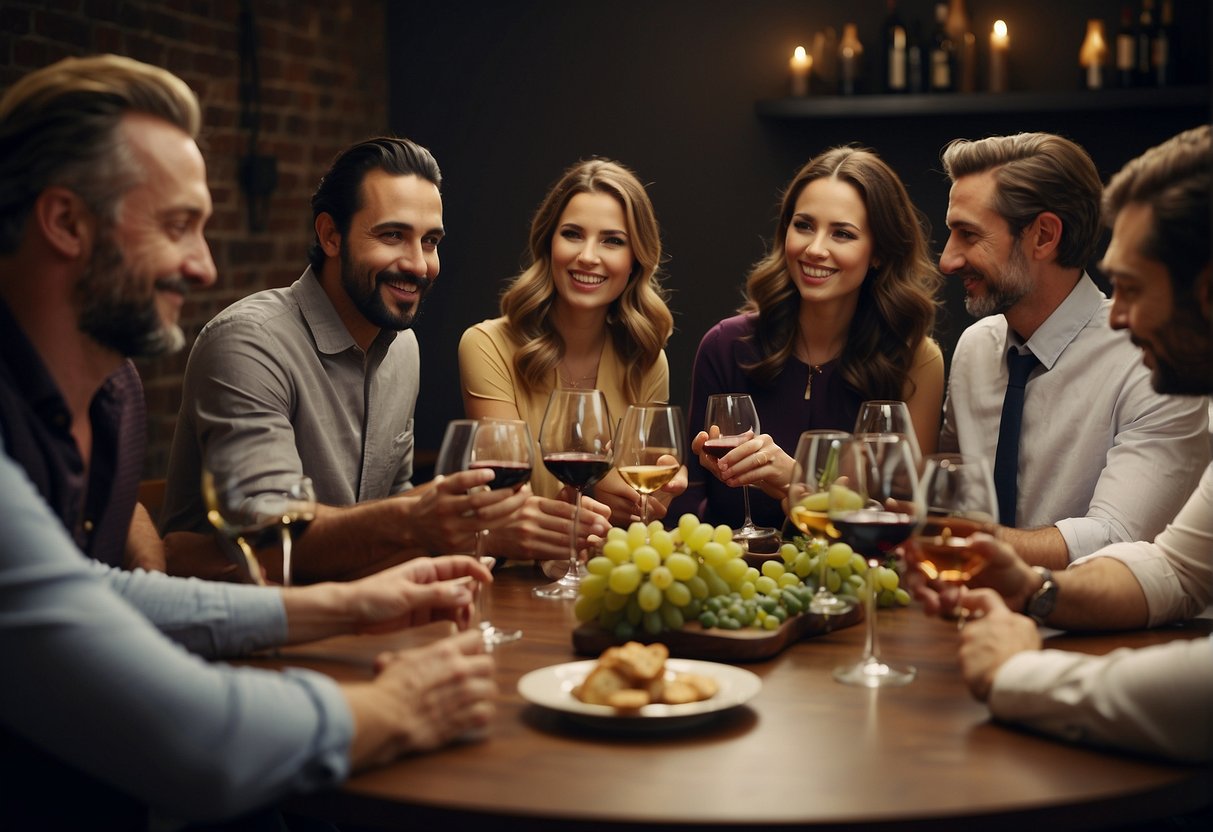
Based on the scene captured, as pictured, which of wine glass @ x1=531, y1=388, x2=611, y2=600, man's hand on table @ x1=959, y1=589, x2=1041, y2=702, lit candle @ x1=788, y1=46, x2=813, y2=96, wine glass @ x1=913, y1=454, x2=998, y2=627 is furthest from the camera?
lit candle @ x1=788, y1=46, x2=813, y2=96

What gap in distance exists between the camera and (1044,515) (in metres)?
2.59

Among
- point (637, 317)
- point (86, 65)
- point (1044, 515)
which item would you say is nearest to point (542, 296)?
point (637, 317)

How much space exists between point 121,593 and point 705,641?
752mm

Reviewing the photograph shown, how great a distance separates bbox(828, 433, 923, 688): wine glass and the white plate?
0.18 metres

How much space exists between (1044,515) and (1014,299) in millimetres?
481

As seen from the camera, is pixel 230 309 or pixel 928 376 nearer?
pixel 230 309

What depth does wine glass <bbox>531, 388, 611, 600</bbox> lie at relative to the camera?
1.98 m

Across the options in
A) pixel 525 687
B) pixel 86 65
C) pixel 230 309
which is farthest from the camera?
pixel 230 309

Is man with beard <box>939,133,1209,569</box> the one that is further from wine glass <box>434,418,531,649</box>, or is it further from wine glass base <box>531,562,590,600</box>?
wine glass <box>434,418,531,649</box>

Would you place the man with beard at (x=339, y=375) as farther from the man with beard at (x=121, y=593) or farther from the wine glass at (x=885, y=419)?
the wine glass at (x=885, y=419)

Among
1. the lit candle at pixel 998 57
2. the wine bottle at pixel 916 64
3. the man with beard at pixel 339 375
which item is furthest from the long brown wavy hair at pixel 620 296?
the lit candle at pixel 998 57

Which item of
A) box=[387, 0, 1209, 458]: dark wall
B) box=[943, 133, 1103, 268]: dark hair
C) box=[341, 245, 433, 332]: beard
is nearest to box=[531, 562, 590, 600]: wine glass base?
box=[341, 245, 433, 332]: beard

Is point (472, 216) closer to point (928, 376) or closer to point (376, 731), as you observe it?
point (928, 376)

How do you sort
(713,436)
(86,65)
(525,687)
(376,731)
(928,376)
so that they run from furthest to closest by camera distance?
1. (928,376)
2. (713,436)
3. (86,65)
4. (525,687)
5. (376,731)
